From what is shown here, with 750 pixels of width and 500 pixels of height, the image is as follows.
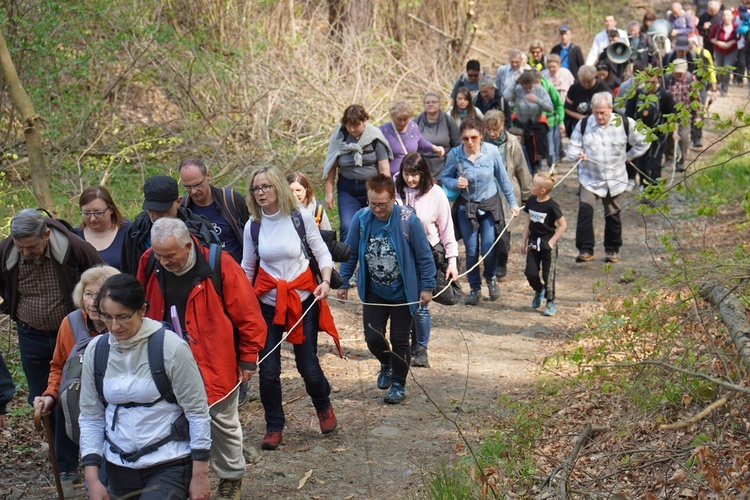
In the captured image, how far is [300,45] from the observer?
16281 mm

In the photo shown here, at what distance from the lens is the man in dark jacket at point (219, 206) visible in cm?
639

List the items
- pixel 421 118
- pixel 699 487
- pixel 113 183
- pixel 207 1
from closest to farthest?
pixel 699 487 < pixel 421 118 < pixel 113 183 < pixel 207 1

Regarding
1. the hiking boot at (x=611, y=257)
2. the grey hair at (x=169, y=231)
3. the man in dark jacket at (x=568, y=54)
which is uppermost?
the man in dark jacket at (x=568, y=54)

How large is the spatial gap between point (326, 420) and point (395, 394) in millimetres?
832

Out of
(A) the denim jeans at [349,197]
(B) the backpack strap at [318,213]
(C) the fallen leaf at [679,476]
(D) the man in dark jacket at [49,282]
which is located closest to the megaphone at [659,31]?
(A) the denim jeans at [349,197]

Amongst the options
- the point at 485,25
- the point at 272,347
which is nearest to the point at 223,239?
the point at 272,347

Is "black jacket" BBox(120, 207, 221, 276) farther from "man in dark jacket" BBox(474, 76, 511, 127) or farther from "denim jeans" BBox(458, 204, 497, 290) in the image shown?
"man in dark jacket" BBox(474, 76, 511, 127)

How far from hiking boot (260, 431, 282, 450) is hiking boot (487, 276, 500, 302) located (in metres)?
4.37

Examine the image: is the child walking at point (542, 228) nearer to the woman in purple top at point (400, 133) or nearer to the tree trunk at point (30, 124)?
the woman in purple top at point (400, 133)

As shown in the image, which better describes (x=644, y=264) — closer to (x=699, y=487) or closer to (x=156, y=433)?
(x=699, y=487)

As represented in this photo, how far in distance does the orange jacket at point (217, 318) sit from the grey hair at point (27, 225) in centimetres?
80

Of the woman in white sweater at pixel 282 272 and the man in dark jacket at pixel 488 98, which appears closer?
the woman in white sweater at pixel 282 272

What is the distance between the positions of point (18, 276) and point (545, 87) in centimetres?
993

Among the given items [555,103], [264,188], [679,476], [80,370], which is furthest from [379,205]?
[555,103]
